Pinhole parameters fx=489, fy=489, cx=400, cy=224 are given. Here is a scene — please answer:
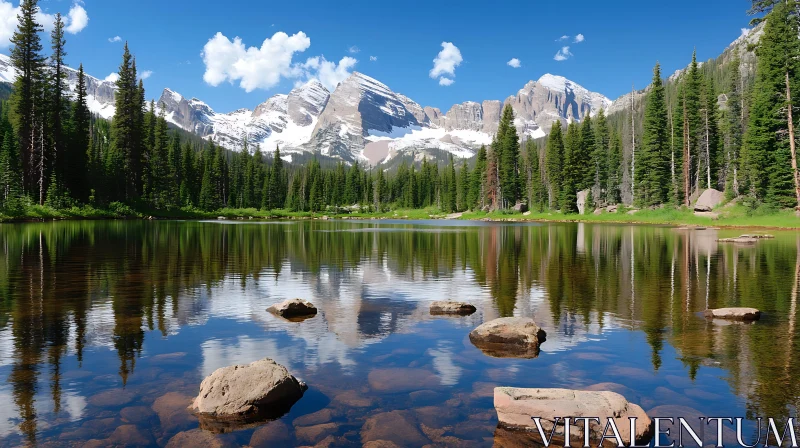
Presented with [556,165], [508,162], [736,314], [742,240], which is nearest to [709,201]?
[742,240]

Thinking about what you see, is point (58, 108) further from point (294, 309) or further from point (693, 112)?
point (693, 112)

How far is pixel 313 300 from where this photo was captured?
16469 mm

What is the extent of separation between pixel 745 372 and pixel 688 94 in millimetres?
90536

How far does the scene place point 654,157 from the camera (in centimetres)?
8488

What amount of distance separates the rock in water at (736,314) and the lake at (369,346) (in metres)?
0.37

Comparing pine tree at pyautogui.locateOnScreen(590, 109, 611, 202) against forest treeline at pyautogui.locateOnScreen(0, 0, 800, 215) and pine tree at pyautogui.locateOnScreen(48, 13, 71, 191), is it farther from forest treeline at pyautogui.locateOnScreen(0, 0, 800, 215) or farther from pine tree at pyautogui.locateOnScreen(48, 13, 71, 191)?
pine tree at pyautogui.locateOnScreen(48, 13, 71, 191)

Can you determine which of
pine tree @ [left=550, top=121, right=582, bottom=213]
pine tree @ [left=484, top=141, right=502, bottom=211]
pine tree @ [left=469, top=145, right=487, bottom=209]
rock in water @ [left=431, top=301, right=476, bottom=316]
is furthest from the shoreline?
rock in water @ [left=431, top=301, right=476, bottom=316]

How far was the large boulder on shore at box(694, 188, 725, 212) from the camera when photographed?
6650cm

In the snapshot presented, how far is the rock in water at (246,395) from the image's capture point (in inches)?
290

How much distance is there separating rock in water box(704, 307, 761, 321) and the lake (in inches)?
14.5

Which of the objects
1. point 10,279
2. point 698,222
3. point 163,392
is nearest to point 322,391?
point 163,392

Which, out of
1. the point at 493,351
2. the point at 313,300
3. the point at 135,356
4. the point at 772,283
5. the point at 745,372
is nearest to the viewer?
the point at 745,372

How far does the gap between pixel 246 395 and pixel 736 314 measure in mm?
12576

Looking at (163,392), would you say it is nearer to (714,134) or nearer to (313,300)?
(313,300)
